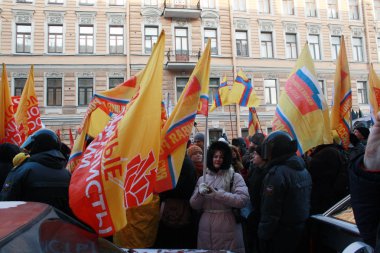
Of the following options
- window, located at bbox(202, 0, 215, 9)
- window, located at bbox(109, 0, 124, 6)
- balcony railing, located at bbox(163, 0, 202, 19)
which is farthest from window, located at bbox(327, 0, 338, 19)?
window, located at bbox(109, 0, 124, 6)

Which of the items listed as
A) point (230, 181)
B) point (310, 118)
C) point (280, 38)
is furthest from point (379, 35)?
point (230, 181)

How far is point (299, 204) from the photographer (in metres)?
3.07

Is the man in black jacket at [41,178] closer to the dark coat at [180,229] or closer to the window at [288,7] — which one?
the dark coat at [180,229]

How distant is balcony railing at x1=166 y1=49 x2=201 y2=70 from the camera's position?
19031 mm

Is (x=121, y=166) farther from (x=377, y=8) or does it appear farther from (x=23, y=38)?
(x=377, y=8)

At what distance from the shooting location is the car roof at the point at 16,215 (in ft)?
4.75

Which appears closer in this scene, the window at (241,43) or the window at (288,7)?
the window at (241,43)

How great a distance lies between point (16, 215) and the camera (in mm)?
1627

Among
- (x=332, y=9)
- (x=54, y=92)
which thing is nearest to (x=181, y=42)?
(x=54, y=92)

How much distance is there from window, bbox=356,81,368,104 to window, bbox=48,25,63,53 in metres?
18.4

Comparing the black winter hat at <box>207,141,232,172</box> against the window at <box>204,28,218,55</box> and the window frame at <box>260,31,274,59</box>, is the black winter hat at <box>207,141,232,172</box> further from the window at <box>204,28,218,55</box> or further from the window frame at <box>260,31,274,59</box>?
the window frame at <box>260,31,274,59</box>

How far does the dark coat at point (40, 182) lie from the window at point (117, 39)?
17.1 m

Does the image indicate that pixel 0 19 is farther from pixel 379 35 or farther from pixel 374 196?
pixel 379 35

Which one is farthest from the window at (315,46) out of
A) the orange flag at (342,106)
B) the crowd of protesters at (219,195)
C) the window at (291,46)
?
the crowd of protesters at (219,195)
